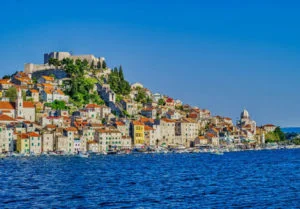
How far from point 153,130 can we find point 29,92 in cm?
2340

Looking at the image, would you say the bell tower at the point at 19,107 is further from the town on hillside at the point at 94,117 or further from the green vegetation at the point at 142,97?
the green vegetation at the point at 142,97

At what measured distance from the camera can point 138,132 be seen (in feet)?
320

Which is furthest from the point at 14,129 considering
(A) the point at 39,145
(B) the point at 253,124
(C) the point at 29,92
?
(B) the point at 253,124

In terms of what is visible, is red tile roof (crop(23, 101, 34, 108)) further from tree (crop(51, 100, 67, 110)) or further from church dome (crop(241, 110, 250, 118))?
church dome (crop(241, 110, 250, 118))

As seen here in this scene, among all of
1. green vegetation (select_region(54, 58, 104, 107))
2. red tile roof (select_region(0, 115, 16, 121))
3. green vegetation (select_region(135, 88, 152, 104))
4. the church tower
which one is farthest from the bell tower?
green vegetation (select_region(135, 88, 152, 104))

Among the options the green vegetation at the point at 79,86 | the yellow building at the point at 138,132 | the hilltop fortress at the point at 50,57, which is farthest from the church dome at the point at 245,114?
the yellow building at the point at 138,132

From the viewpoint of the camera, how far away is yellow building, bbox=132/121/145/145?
9675 centimetres

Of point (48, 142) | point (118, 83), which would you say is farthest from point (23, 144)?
point (118, 83)

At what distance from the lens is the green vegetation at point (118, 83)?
112m

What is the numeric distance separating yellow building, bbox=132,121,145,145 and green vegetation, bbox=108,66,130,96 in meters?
15.7

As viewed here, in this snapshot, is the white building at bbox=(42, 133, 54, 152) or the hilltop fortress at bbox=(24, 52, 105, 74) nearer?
the white building at bbox=(42, 133, 54, 152)

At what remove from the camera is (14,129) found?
81.8m

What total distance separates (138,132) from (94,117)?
8.32 metres

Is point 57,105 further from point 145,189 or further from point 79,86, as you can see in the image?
point 145,189
